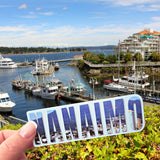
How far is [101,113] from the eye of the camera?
199 cm

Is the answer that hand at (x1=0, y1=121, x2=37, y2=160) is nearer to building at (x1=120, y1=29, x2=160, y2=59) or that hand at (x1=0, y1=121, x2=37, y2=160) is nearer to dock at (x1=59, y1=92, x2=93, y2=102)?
dock at (x1=59, y1=92, x2=93, y2=102)

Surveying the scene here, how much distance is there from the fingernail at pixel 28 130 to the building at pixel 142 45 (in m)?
51.9

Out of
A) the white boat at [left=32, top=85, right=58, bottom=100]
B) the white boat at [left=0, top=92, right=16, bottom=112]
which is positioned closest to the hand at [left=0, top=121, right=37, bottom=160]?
the white boat at [left=0, top=92, right=16, bottom=112]

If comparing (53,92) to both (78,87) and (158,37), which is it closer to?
(78,87)

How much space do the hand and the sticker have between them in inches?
4.3

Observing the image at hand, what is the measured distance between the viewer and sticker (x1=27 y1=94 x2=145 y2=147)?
6.46 feet

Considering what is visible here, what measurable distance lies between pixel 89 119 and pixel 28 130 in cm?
70

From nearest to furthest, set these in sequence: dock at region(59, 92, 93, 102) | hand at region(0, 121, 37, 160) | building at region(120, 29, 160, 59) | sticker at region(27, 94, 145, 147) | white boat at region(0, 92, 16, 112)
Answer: hand at region(0, 121, 37, 160) < sticker at region(27, 94, 145, 147) < white boat at region(0, 92, 16, 112) < dock at region(59, 92, 93, 102) < building at region(120, 29, 160, 59)

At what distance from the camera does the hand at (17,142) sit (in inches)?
72.1

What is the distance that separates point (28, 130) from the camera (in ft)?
6.28

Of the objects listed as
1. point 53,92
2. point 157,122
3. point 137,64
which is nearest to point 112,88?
point 53,92

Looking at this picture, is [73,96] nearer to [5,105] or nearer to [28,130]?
[5,105]

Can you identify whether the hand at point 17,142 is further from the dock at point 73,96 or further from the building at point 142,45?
the building at point 142,45

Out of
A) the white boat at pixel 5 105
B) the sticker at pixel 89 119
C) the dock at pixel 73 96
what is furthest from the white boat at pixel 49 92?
the sticker at pixel 89 119
